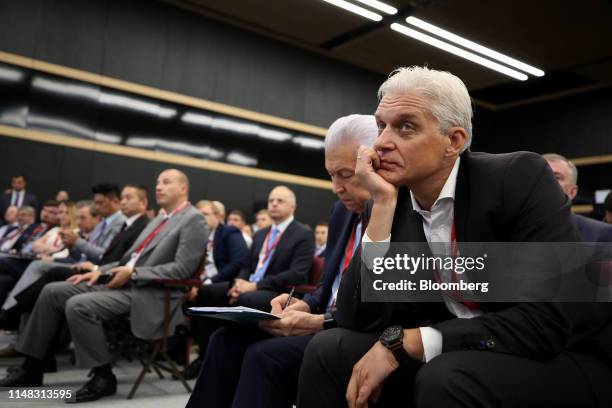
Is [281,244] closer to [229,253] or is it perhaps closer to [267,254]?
[267,254]

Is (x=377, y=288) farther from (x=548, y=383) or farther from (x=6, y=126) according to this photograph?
(x=6, y=126)

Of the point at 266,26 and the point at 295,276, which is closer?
the point at 295,276

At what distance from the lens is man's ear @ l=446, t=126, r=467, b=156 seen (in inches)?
47.9

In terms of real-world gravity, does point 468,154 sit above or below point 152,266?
above

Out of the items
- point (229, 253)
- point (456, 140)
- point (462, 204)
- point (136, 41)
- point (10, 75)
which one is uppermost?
point (136, 41)

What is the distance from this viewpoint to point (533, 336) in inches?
38.9

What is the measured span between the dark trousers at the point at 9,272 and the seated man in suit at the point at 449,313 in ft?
12.6

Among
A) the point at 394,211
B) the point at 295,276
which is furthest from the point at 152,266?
the point at 394,211

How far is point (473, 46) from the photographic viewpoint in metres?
8.45

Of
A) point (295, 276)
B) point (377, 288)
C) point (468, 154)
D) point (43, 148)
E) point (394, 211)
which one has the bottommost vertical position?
point (295, 276)

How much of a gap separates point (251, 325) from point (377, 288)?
537 mm

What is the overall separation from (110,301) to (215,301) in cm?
→ 99

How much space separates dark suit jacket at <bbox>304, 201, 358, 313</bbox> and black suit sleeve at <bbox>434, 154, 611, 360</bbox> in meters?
0.71

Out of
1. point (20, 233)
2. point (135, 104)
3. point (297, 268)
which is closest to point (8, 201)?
point (20, 233)
